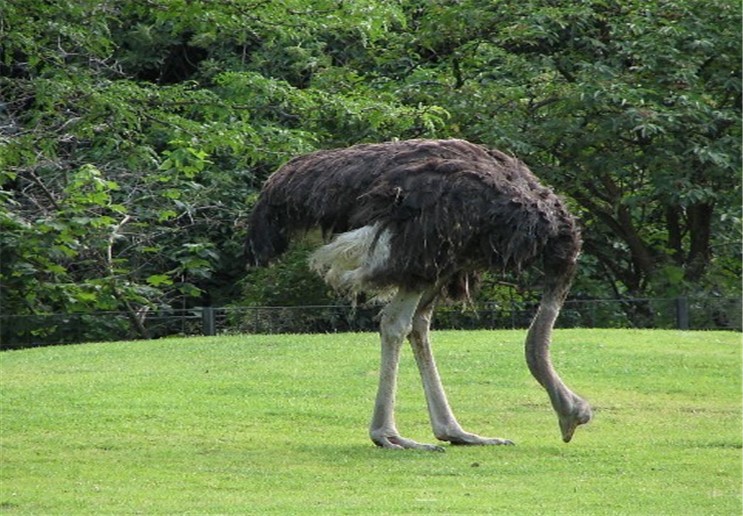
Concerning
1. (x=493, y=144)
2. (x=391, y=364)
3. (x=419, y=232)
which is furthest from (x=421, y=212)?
(x=493, y=144)

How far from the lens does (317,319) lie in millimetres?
21094

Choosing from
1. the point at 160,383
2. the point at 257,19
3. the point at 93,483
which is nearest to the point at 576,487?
the point at 93,483

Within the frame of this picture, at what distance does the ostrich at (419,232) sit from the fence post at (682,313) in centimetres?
939

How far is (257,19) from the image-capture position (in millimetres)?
11555

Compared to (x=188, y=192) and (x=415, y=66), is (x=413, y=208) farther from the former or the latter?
(x=415, y=66)

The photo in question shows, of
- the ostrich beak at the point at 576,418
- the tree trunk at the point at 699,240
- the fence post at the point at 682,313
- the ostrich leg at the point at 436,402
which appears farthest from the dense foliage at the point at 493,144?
the ostrich beak at the point at 576,418

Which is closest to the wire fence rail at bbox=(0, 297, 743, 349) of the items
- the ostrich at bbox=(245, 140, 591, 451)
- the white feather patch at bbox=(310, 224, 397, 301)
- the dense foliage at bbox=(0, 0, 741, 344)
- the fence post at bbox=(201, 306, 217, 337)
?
the fence post at bbox=(201, 306, 217, 337)

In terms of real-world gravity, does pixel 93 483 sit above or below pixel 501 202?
below

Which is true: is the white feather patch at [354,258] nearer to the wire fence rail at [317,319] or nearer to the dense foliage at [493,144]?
the dense foliage at [493,144]

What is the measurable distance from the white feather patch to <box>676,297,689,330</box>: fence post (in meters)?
10.1

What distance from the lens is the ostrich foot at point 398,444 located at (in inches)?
449

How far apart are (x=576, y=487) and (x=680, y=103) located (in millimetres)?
11864

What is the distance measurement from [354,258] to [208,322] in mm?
9504

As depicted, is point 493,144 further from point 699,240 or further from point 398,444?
point 398,444
